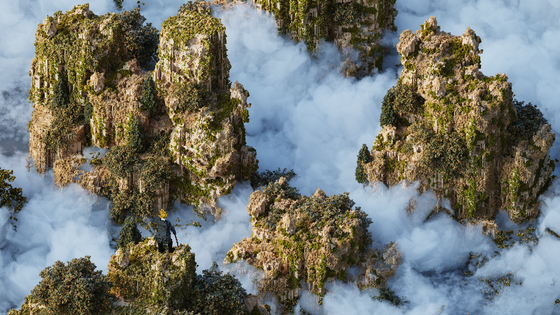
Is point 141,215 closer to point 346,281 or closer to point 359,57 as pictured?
point 346,281

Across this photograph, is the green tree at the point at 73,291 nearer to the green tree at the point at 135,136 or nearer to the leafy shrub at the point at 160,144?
the green tree at the point at 135,136

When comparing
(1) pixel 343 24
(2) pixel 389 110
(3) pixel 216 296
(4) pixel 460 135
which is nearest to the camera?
(3) pixel 216 296

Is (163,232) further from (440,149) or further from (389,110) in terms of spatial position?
(440,149)

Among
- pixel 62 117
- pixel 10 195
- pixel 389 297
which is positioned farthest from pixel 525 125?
pixel 10 195

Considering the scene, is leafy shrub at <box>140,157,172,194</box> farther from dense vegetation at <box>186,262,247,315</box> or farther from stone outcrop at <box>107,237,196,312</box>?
stone outcrop at <box>107,237,196,312</box>

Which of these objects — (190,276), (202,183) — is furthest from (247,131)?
(190,276)

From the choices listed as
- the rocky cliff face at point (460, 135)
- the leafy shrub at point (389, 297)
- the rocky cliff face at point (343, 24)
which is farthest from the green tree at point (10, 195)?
the leafy shrub at point (389, 297)
